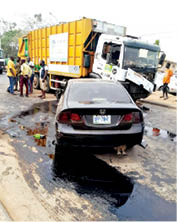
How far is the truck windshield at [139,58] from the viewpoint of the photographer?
7.30 m

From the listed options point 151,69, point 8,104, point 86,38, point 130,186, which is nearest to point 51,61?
point 86,38

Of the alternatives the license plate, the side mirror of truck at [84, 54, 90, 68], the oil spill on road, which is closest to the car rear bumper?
the license plate

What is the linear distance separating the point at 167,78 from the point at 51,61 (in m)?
6.41

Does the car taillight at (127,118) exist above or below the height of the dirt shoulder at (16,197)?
above

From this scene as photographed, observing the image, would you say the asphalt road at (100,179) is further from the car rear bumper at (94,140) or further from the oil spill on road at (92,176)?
the car rear bumper at (94,140)

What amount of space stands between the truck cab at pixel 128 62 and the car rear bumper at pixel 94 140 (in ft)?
14.2

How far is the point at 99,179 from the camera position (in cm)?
313

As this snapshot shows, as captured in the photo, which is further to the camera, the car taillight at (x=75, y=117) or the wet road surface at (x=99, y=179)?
the car taillight at (x=75, y=117)

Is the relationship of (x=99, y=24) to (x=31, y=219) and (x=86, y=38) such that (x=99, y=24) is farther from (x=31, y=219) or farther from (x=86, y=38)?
(x=31, y=219)

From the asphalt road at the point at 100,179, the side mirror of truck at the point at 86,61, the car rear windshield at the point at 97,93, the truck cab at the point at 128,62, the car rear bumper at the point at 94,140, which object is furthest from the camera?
the side mirror of truck at the point at 86,61

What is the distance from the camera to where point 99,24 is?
26.9 feet

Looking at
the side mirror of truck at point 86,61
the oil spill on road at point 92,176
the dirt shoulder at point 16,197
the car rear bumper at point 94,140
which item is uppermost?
the side mirror of truck at point 86,61

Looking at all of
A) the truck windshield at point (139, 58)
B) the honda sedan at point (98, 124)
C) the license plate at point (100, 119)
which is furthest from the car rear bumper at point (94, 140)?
the truck windshield at point (139, 58)

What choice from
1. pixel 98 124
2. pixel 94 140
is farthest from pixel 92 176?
pixel 98 124
